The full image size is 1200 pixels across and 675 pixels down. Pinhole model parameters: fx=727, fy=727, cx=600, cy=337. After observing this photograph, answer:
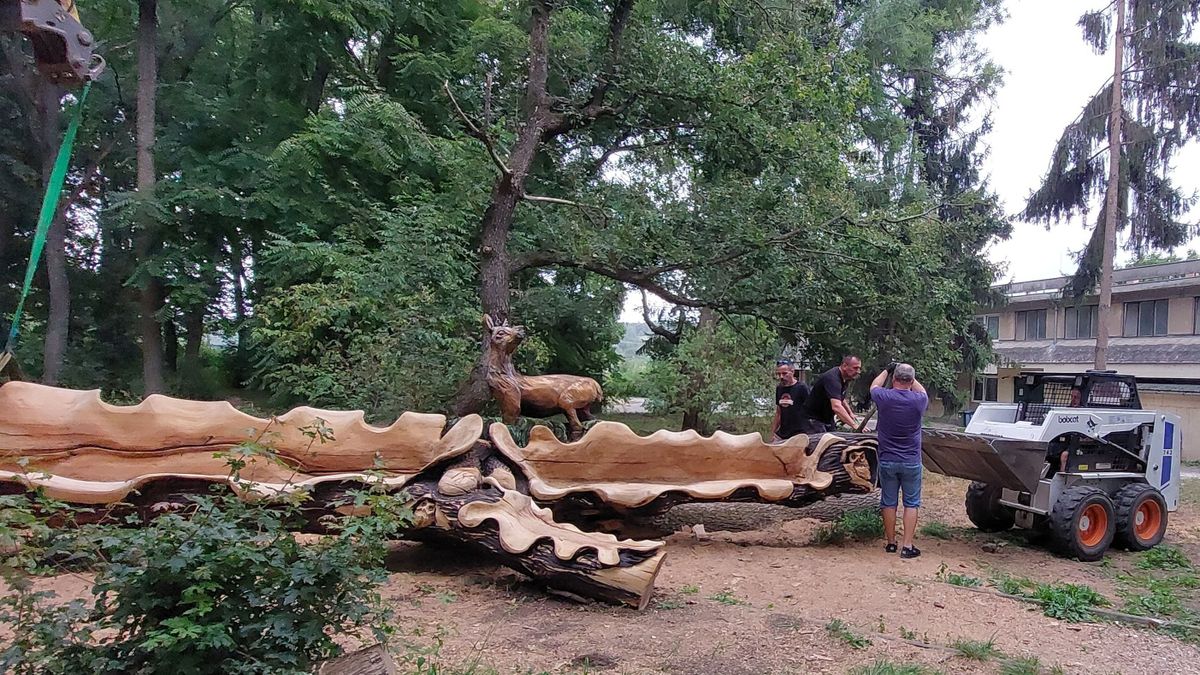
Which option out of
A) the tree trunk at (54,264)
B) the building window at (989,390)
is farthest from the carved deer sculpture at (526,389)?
the building window at (989,390)

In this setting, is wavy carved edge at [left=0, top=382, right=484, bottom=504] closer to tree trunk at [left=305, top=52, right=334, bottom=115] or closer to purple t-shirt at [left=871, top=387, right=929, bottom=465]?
purple t-shirt at [left=871, top=387, right=929, bottom=465]

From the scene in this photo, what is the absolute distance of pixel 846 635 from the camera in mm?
3963

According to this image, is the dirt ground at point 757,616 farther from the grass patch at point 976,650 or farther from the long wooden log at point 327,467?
the long wooden log at point 327,467

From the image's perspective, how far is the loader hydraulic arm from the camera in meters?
3.26

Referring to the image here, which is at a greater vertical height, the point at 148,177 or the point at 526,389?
the point at 148,177

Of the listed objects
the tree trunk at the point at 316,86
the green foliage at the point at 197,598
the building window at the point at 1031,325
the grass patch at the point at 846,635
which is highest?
the tree trunk at the point at 316,86

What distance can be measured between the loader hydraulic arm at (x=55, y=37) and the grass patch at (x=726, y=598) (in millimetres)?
4536

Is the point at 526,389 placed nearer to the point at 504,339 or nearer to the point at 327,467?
the point at 504,339

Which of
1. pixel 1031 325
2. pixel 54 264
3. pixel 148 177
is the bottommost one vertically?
pixel 54 264

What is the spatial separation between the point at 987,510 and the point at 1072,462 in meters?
0.92

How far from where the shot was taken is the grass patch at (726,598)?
15.3ft

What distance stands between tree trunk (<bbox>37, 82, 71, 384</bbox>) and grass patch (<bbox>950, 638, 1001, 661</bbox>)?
1378cm

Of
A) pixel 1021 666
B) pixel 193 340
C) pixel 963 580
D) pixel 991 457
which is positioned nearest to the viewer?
pixel 1021 666

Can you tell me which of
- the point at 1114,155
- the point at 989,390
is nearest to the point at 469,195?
the point at 1114,155
